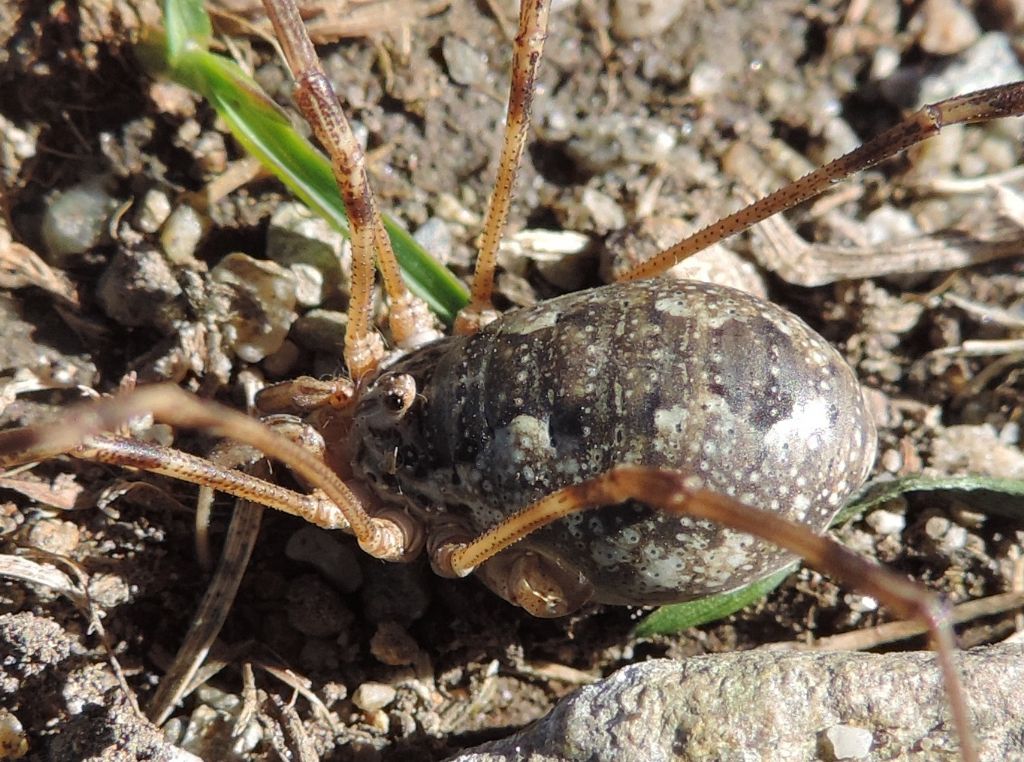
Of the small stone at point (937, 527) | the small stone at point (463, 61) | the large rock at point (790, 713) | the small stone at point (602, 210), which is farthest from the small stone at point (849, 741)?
the small stone at point (463, 61)

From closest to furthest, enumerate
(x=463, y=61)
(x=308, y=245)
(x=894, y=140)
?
(x=894, y=140) → (x=308, y=245) → (x=463, y=61)

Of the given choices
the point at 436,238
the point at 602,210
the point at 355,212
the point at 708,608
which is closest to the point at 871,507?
the point at 708,608

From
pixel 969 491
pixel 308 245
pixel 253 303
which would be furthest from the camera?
pixel 308 245

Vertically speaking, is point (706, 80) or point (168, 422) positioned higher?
point (706, 80)

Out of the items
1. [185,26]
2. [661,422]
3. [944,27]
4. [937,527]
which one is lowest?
[661,422]

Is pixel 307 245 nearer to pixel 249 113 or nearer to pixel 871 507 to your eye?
pixel 249 113

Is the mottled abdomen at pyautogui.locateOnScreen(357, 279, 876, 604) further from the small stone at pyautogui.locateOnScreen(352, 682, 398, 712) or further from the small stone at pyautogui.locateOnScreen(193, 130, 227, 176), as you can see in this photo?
the small stone at pyautogui.locateOnScreen(193, 130, 227, 176)
